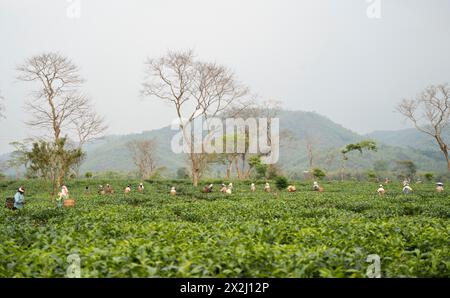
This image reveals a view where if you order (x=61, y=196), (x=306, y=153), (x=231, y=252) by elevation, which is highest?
(x=306, y=153)

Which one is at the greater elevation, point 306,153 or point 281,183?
point 306,153

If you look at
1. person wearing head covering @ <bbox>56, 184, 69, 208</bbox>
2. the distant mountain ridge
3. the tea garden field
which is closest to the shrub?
person wearing head covering @ <bbox>56, 184, 69, 208</bbox>

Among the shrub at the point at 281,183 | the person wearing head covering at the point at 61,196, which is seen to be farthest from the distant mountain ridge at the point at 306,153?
the person wearing head covering at the point at 61,196

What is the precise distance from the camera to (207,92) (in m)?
41.8

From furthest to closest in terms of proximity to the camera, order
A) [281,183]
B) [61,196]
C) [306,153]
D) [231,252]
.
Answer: [306,153], [281,183], [61,196], [231,252]

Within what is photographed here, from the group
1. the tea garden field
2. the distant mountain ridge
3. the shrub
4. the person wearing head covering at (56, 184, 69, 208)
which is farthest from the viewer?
the distant mountain ridge

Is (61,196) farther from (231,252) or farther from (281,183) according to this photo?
(281,183)

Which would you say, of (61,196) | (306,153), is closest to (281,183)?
(61,196)

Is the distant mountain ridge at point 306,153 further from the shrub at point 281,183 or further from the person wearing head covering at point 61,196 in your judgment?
the person wearing head covering at point 61,196

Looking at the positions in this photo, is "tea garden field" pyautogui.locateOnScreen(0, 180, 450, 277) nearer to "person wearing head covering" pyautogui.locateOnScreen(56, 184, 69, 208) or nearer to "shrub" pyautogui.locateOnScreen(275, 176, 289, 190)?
"person wearing head covering" pyautogui.locateOnScreen(56, 184, 69, 208)

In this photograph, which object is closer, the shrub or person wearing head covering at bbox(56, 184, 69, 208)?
person wearing head covering at bbox(56, 184, 69, 208)

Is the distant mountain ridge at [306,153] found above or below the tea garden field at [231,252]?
above

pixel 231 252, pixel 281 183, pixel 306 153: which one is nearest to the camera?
pixel 231 252
